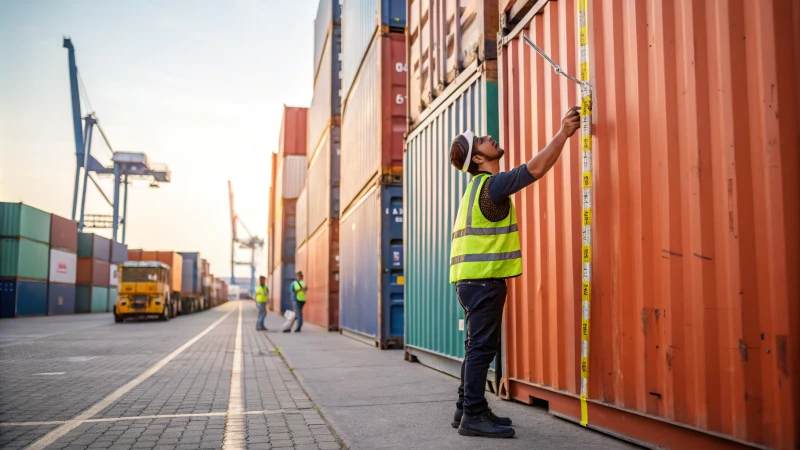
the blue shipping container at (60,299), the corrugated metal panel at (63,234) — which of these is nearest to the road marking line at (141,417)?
the blue shipping container at (60,299)

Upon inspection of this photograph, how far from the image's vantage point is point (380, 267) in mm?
10391

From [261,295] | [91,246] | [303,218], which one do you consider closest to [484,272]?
[261,295]

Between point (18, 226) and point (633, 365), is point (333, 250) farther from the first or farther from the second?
point (18, 226)

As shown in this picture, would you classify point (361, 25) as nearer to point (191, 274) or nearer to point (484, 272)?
point (484, 272)

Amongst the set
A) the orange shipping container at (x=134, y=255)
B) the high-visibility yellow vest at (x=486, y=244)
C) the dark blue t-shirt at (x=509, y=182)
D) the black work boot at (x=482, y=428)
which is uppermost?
the orange shipping container at (x=134, y=255)

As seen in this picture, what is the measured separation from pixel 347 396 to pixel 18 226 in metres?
28.6

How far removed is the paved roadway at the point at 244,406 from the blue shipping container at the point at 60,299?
1002 inches

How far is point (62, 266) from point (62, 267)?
67 millimetres

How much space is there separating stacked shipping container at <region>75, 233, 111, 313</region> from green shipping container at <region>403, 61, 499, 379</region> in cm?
3532

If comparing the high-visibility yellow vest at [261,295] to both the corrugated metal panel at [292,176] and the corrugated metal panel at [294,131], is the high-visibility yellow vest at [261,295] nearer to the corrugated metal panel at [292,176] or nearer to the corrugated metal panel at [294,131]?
the corrugated metal panel at [292,176]

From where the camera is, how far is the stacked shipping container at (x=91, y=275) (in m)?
37.9

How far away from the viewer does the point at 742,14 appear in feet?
9.01

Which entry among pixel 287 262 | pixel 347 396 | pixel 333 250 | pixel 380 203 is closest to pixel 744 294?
pixel 347 396

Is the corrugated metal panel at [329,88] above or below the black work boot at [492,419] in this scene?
above
